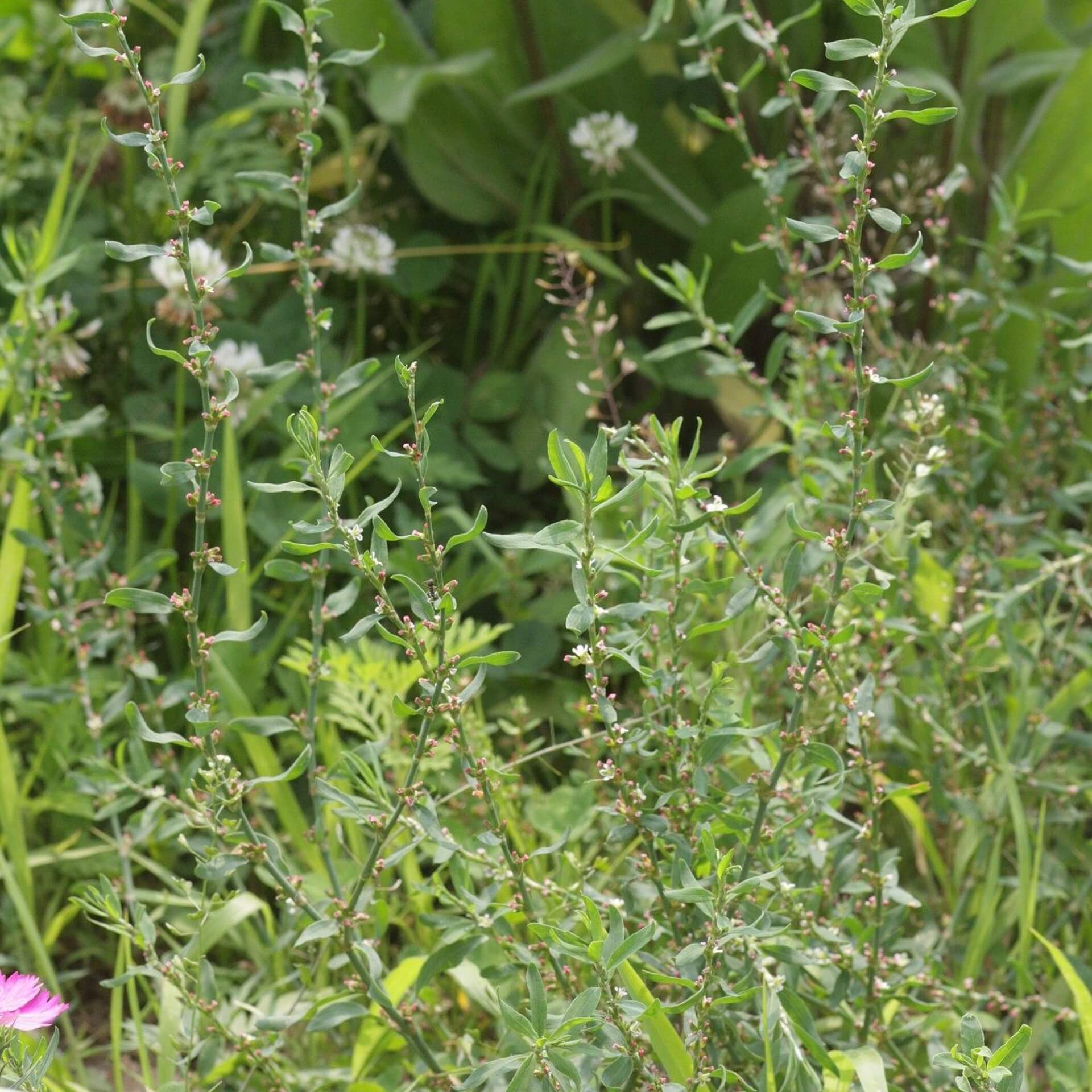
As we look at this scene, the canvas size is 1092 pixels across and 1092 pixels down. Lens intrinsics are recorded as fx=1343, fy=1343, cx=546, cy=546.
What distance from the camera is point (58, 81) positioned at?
7.63 feet

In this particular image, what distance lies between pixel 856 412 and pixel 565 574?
39.2 inches

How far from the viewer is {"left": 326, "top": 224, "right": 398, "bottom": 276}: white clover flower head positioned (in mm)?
1951

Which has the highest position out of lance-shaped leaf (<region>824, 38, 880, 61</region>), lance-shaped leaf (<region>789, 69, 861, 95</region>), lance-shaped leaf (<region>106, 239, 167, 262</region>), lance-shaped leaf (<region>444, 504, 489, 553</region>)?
lance-shaped leaf (<region>824, 38, 880, 61</region>)

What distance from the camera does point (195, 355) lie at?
0.93 metres

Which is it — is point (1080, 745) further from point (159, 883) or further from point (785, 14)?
point (785, 14)

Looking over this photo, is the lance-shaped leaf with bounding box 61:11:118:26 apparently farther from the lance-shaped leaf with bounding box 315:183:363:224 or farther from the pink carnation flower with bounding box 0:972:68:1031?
the pink carnation flower with bounding box 0:972:68:1031

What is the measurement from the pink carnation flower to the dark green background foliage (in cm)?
13

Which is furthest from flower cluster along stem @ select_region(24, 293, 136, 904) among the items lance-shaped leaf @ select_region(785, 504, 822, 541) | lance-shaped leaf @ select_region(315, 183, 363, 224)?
lance-shaped leaf @ select_region(785, 504, 822, 541)

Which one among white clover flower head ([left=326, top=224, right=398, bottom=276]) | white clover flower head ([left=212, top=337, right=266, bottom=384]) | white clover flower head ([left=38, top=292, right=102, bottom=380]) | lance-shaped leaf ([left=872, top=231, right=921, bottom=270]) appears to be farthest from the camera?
white clover flower head ([left=326, top=224, right=398, bottom=276])

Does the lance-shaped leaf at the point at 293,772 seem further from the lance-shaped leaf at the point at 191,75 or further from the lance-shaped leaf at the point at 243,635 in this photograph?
the lance-shaped leaf at the point at 191,75

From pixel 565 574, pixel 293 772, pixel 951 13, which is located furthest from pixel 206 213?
pixel 565 574

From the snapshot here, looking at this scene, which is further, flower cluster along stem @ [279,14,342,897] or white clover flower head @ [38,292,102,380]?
→ white clover flower head @ [38,292,102,380]

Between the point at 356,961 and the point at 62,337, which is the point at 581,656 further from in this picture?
the point at 62,337

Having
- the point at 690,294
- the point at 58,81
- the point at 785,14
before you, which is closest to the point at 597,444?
the point at 690,294
